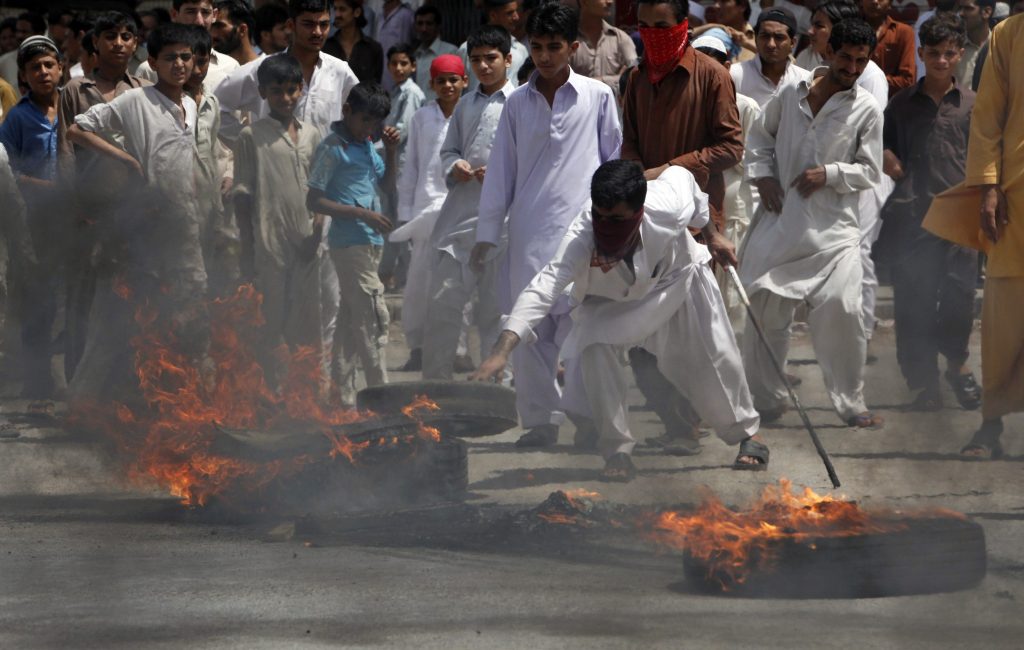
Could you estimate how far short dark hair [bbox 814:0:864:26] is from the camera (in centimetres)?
1003

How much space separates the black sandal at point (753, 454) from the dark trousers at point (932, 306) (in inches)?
76.0

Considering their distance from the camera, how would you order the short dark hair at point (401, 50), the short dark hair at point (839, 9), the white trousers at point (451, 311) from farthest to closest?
the short dark hair at point (401, 50)
the short dark hair at point (839, 9)
the white trousers at point (451, 311)

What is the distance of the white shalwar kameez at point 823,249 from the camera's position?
8375 mm

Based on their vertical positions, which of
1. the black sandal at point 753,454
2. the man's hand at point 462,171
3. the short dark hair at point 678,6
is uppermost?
the short dark hair at point 678,6

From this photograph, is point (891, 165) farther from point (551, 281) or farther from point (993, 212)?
point (551, 281)

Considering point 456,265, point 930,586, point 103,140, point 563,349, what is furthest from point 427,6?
point 930,586

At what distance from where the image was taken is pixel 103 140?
26.9ft

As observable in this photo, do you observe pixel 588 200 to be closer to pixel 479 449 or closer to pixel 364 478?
pixel 479 449

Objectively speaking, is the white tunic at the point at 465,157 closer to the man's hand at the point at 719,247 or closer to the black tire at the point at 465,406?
the man's hand at the point at 719,247

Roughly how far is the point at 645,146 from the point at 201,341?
2348 millimetres

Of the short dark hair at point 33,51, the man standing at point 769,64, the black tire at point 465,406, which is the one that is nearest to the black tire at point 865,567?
the black tire at point 465,406

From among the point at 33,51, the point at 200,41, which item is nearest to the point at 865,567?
the point at 200,41

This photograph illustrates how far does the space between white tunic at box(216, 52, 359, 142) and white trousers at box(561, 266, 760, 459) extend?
2795mm

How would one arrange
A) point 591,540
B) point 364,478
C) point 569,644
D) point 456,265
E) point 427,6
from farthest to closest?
point 427,6 → point 456,265 → point 364,478 → point 591,540 → point 569,644
